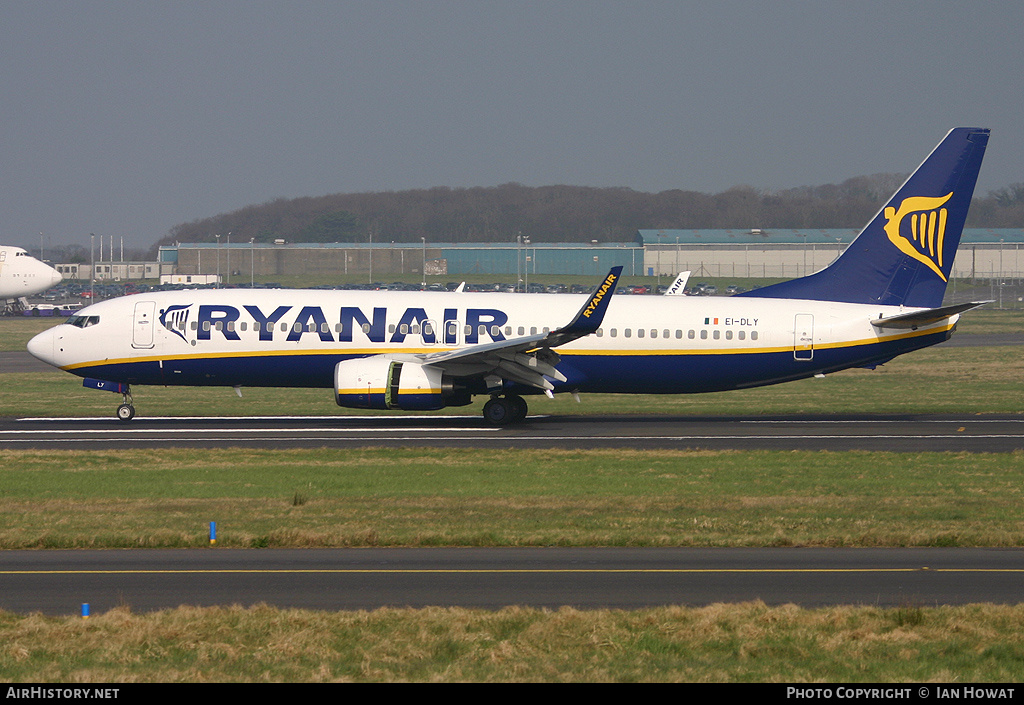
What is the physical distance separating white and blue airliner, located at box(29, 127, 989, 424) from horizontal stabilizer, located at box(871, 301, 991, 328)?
0.06 m

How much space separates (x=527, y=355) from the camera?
3431 centimetres

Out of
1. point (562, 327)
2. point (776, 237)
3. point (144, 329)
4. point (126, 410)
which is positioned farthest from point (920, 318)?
point (776, 237)

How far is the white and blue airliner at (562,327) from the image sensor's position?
115ft

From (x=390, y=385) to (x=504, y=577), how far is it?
17.6 m

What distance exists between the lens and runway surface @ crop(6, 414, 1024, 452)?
103 feet

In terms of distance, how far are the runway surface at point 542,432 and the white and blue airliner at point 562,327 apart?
4.46 ft

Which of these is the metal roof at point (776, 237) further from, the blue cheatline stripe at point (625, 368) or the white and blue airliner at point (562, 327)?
the blue cheatline stripe at point (625, 368)

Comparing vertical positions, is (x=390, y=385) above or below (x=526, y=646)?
above

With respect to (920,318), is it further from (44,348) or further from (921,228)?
(44,348)

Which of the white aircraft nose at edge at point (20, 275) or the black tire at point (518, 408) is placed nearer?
the black tire at point (518, 408)

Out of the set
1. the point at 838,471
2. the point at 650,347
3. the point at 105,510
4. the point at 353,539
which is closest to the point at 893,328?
the point at 650,347

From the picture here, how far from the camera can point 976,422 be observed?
36.8 meters

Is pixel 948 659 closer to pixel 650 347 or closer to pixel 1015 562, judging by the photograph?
pixel 1015 562

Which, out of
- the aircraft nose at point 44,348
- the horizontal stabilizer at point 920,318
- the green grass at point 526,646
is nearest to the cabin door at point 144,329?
the aircraft nose at point 44,348
